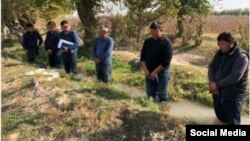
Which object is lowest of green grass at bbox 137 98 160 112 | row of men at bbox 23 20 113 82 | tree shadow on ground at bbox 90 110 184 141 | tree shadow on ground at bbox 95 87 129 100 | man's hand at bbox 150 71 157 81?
tree shadow on ground at bbox 90 110 184 141

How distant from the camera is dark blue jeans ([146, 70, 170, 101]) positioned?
8398mm

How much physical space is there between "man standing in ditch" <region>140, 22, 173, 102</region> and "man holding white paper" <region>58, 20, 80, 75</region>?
339 centimetres

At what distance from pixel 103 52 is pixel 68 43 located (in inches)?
63.4

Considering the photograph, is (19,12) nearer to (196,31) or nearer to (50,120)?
(196,31)

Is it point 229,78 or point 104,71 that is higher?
point 229,78

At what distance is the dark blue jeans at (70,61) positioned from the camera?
11.8 meters

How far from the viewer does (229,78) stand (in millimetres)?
6539

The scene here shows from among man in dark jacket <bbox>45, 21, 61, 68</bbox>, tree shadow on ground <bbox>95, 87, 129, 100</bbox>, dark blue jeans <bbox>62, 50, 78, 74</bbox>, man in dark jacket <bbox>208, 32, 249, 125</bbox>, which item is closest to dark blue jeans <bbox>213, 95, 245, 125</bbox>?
man in dark jacket <bbox>208, 32, 249, 125</bbox>

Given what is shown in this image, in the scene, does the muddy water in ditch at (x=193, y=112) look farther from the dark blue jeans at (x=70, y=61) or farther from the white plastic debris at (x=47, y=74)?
the dark blue jeans at (x=70, y=61)

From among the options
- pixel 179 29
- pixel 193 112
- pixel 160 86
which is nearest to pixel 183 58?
pixel 179 29

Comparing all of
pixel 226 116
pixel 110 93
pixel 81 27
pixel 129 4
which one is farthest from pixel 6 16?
pixel 226 116

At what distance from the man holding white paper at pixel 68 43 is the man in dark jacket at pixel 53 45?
2.58 feet

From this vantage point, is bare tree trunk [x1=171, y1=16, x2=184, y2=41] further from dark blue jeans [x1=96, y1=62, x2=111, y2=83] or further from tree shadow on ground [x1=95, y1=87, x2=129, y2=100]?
tree shadow on ground [x1=95, y1=87, x2=129, y2=100]

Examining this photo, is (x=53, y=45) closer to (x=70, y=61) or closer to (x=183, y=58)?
(x=70, y=61)
